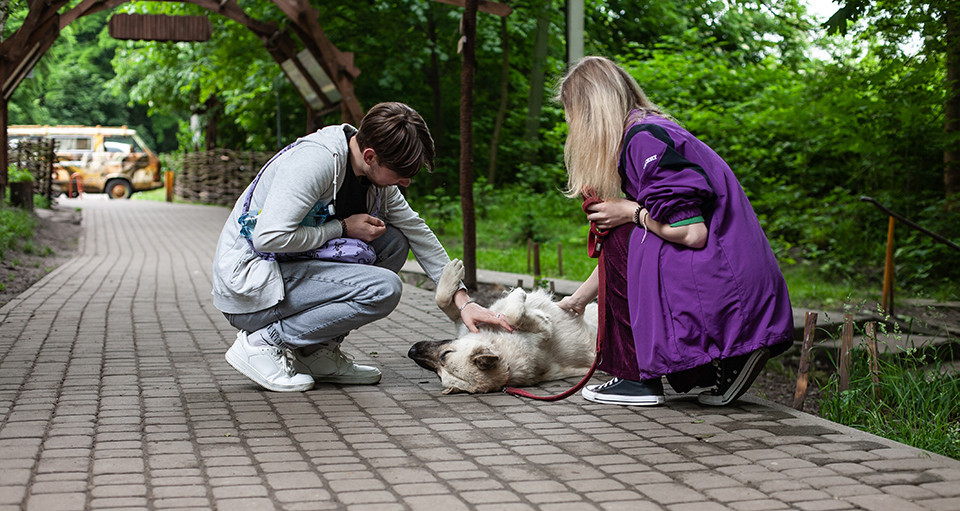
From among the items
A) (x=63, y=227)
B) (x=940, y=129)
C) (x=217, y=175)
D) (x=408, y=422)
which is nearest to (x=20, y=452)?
(x=408, y=422)

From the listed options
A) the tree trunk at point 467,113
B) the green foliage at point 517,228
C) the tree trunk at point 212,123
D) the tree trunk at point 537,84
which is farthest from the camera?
the tree trunk at point 212,123

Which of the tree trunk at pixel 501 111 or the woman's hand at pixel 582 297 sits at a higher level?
the tree trunk at pixel 501 111

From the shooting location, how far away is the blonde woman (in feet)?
12.9

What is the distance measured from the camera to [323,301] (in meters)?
4.48

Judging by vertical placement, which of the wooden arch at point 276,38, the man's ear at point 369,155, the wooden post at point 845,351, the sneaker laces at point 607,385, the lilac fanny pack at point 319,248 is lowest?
the sneaker laces at point 607,385

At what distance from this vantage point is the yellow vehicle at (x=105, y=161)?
104ft

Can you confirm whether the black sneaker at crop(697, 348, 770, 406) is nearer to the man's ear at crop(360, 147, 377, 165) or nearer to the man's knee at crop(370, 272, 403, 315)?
the man's knee at crop(370, 272, 403, 315)

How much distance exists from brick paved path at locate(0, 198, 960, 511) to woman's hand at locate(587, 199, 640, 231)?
0.85 m

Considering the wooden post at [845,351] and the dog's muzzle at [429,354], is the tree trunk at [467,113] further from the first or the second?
the wooden post at [845,351]

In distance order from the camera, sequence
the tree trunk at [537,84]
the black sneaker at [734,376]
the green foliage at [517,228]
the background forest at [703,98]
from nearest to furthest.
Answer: the black sneaker at [734,376] → the background forest at [703,98] → the green foliage at [517,228] → the tree trunk at [537,84]

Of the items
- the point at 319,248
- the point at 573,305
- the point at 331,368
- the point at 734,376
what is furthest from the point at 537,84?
the point at 734,376

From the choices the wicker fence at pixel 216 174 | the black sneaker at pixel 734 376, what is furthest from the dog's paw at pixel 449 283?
the wicker fence at pixel 216 174

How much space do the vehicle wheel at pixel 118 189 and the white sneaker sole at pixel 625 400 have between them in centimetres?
3104

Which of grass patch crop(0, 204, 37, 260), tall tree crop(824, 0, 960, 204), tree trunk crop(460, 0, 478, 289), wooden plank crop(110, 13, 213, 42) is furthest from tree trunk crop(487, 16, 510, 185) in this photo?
tall tree crop(824, 0, 960, 204)
